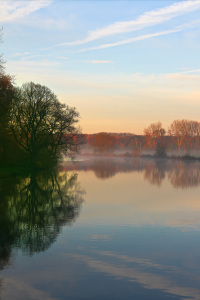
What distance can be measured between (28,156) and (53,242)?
39.3m

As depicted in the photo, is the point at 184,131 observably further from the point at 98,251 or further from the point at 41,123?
the point at 98,251

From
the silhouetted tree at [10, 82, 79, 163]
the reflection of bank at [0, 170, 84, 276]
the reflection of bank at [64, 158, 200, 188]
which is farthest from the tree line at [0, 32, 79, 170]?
the reflection of bank at [0, 170, 84, 276]

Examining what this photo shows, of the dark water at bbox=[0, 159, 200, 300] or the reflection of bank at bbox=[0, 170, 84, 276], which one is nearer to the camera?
the dark water at bbox=[0, 159, 200, 300]

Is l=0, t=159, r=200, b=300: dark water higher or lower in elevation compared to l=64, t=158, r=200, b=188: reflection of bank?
higher

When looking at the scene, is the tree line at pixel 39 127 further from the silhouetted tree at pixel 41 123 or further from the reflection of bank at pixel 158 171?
the reflection of bank at pixel 158 171

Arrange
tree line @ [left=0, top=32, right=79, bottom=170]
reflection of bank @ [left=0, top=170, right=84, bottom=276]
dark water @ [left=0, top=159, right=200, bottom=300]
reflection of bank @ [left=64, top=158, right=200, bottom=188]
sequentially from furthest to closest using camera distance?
1. tree line @ [left=0, top=32, right=79, bottom=170]
2. reflection of bank @ [left=64, top=158, right=200, bottom=188]
3. reflection of bank @ [left=0, top=170, right=84, bottom=276]
4. dark water @ [left=0, top=159, right=200, bottom=300]

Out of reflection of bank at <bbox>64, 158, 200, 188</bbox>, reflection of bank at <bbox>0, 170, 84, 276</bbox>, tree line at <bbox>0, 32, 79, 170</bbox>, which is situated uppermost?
tree line at <bbox>0, 32, 79, 170</bbox>

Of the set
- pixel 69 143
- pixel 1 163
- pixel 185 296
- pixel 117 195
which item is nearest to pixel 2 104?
pixel 1 163

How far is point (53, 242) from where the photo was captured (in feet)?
34.7

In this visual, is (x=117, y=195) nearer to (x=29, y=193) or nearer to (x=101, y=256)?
(x=29, y=193)

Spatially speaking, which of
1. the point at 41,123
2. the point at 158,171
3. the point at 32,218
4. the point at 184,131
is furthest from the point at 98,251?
the point at 184,131

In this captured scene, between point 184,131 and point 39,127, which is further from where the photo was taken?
point 184,131

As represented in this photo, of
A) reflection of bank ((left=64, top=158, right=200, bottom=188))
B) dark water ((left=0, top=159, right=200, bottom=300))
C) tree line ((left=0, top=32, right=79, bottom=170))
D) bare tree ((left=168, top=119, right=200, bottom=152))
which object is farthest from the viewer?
bare tree ((left=168, top=119, right=200, bottom=152))

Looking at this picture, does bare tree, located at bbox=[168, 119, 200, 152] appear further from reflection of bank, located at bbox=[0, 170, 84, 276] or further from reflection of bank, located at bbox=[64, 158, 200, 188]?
reflection of bank, located at bbox=[0, 170, 84, 276]
